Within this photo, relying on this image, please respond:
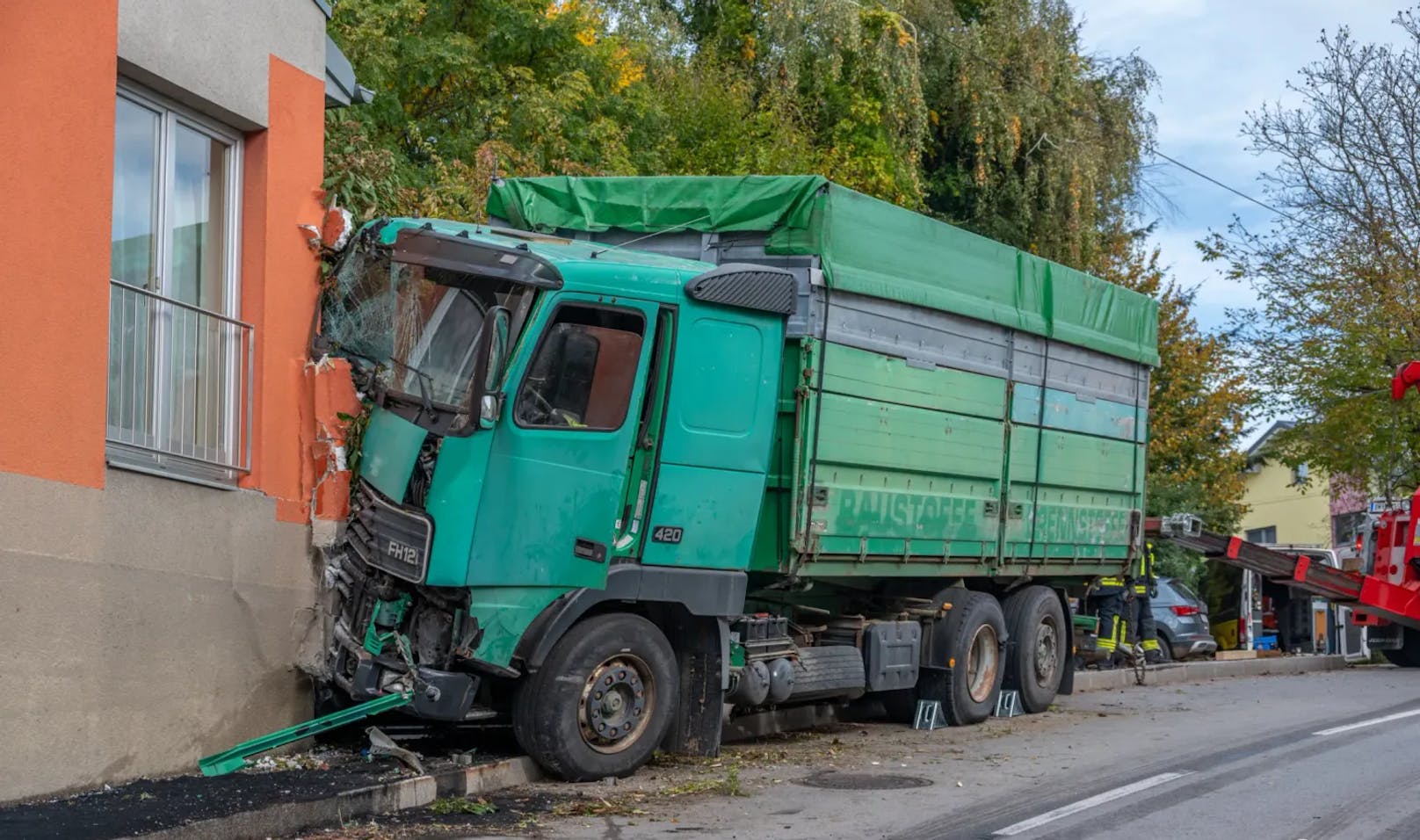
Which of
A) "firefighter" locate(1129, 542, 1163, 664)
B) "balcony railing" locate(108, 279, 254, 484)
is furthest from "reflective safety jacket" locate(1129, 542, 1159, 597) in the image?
"balcony railing" locate(108, 279, 254, 484)

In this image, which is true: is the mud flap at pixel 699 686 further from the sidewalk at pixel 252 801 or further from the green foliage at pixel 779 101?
the green foliage at pixel 779 101

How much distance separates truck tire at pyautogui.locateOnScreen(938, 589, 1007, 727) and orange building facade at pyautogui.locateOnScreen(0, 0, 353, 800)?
16.4ft

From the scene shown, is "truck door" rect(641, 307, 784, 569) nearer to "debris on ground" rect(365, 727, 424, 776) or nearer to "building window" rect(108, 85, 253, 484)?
"debris on ground" rect(365, 727, 424, 776)

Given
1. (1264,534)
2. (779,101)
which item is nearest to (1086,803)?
(779,101)

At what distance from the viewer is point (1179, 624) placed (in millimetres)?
21047

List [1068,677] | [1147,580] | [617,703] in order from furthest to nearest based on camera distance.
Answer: [1147,580] → [1068,677] → [617,703]

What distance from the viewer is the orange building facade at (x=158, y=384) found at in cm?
711

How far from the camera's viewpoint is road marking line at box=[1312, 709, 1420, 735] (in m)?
11.7

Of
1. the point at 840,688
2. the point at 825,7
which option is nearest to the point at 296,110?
the point at 840,688

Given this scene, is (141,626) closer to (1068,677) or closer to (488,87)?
(1068,677)

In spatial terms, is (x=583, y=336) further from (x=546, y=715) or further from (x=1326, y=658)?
(x=1326, y=658)

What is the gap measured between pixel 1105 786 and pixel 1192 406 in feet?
73.0

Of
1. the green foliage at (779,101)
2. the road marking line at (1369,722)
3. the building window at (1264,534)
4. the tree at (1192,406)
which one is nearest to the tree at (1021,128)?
the green foliage at (779,101)

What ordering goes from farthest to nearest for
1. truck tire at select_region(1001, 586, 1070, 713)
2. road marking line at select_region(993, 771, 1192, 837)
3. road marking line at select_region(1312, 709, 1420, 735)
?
1. truck tire at select_region(1001, 586, 1070, 713)
2. road marking line at select_region(1312, 709, 1420, 735)
3. road marking line at select_region(993, 771, 1192, 837)
